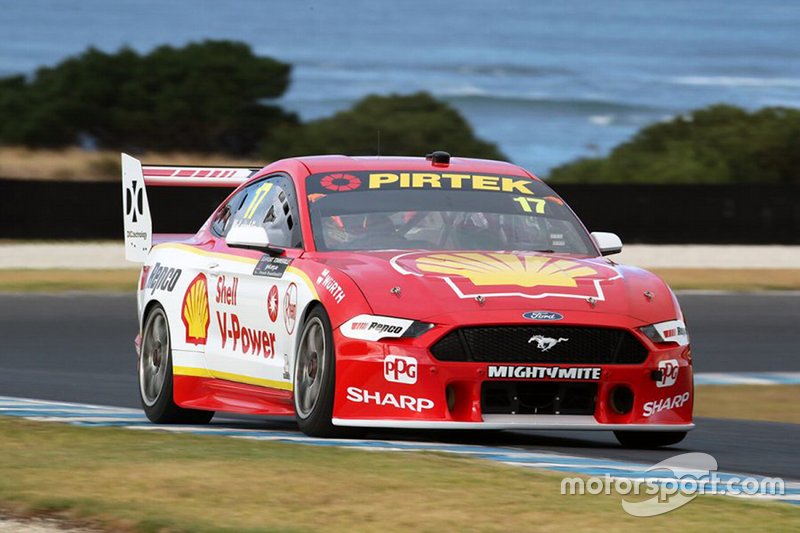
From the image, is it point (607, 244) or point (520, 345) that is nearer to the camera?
point (520, 345)

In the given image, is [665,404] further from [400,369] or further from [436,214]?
[436,214]

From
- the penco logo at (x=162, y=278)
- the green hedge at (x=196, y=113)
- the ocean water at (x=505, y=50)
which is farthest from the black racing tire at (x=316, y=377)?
the ocean water at (x=505, y=50)

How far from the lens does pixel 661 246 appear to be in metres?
24.4

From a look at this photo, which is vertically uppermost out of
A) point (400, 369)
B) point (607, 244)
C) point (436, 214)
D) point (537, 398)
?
point (436, 214)

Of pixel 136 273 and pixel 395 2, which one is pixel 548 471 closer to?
pixel 136 273

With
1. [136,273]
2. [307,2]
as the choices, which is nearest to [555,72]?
[307,2]

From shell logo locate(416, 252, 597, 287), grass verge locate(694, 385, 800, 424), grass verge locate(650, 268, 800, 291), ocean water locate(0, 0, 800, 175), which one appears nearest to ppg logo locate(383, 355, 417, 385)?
shell logo locate(416, 252, 597, 287)

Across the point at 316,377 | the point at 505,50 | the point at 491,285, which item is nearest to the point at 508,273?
the point at 491,285

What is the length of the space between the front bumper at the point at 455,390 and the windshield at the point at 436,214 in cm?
97

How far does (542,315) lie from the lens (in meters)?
7.13

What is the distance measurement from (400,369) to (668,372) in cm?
116

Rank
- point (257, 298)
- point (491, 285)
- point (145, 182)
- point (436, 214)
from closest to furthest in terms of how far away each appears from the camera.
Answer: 1. point (491, 285)
2. point (257, 298)
3. point (436, 214)
4. point (145, 182)

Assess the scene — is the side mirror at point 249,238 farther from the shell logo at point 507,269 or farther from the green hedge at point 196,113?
the green hedge at point 196,113

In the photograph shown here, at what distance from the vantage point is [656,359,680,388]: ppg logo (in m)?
7.35
